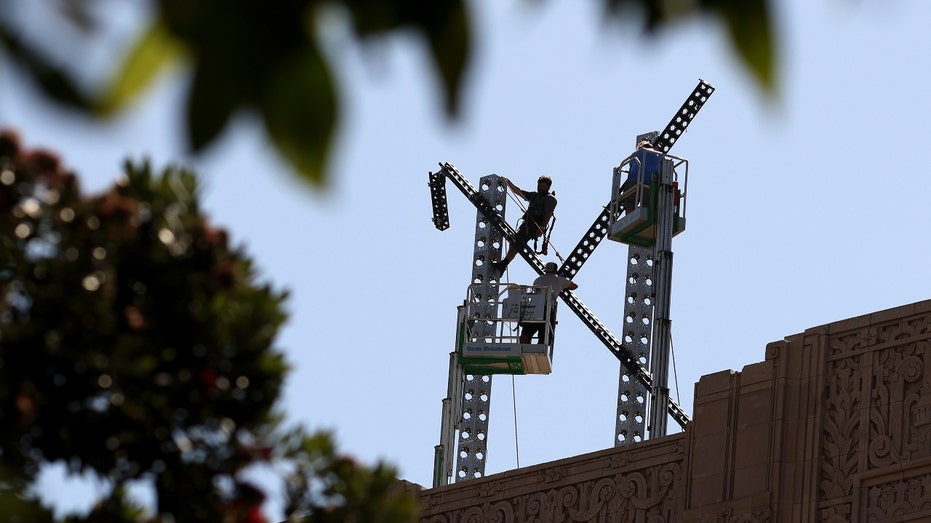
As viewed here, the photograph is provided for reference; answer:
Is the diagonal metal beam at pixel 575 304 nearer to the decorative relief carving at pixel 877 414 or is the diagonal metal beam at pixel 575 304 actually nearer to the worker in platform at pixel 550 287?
the worker in platform at pixel 550 287

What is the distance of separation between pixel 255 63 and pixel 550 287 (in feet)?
111

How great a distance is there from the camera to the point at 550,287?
35.0 meters

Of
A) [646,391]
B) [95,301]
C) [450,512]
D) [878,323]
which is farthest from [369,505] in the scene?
[646,391]

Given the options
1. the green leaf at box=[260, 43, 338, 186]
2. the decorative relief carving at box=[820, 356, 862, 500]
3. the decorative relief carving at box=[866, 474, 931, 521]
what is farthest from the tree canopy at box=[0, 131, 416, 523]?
the decorative relief carving at box=[820, 356, 862, 500]

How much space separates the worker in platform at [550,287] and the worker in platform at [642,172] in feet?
7.60

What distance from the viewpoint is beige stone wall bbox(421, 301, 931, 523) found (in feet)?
68.5

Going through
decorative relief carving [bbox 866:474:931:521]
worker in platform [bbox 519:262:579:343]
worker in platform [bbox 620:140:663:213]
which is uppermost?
worker in platform [bbox 620:140:663:213]

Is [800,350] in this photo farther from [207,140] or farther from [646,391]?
[207,140]

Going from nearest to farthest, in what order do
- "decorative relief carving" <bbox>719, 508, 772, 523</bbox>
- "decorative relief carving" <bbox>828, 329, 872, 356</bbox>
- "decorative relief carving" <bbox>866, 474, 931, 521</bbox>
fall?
"decorative relief carving" <bbox>866, 474, 931, 521</bbox>, "decorative relief carving" <bbox>828, 329, 872, 356</bbox>, "decorative relief carving" <bbox>719, 508, 772, 523</bbox>

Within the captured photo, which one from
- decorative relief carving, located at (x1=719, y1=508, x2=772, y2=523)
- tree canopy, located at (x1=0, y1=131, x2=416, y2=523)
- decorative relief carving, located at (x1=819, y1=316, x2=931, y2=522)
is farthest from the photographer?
decorative relief carving, located at (x1=719, y1=508, x2=772, y2=523)

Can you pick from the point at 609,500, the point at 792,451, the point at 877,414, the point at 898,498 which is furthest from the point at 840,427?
the point at 609,500

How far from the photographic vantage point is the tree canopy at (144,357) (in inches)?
238

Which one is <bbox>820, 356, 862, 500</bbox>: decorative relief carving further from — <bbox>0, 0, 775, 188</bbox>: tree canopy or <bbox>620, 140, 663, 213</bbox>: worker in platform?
<bbox>0, 0, 775, 188</bbox>: tree canopy

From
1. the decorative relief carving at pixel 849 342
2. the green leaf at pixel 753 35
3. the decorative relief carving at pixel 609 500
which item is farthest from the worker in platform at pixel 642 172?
the green leaf at pixel 753 35
